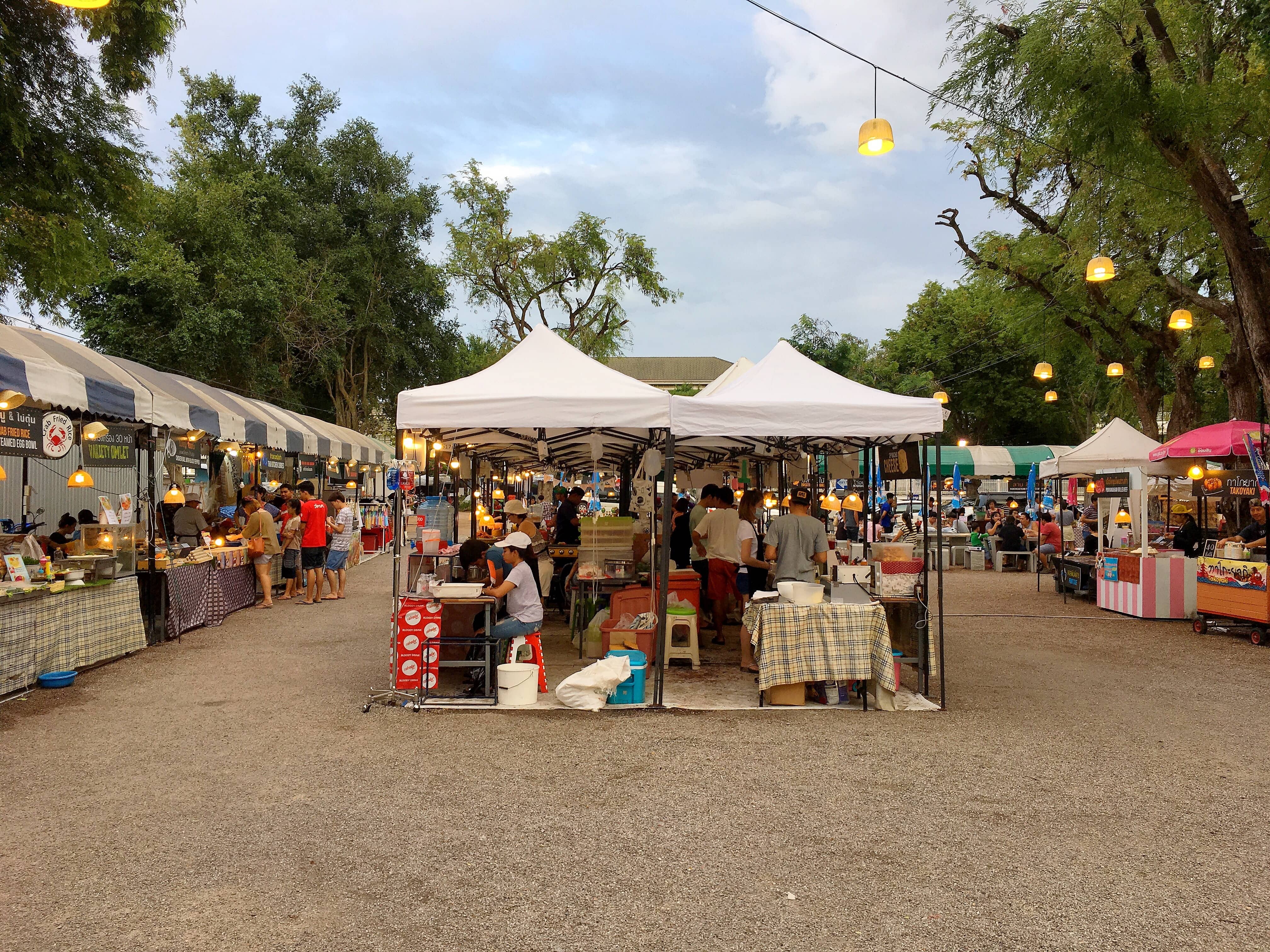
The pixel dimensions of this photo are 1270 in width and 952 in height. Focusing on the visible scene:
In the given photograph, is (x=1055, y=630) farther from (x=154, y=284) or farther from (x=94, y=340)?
(x=94, y=340)

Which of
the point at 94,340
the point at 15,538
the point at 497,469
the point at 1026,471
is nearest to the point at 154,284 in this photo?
the point at 94,340

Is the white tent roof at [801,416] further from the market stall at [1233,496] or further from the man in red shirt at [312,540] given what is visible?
the man in red shirt at [312,540]

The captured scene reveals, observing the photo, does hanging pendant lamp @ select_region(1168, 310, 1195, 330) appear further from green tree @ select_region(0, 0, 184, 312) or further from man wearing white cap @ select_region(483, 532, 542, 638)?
green tree @ select_region(0, 0, 184, 312)

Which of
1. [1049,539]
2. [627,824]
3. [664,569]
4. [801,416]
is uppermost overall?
[801,416]

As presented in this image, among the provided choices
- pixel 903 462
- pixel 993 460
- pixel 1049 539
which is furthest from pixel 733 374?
pixel 993 460

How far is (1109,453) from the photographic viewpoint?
16109 millimetres

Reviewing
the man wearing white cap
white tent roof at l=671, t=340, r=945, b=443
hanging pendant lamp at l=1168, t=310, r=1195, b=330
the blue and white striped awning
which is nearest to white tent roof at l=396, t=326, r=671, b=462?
white tent roof at l=671, t=340, r=945, b=443

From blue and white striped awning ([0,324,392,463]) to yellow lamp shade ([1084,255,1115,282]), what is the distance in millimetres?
11646

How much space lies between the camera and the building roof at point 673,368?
121625 mm

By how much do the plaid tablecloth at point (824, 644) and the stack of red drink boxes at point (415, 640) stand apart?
275 centimetres

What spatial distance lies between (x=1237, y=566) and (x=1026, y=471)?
15499 millimetres

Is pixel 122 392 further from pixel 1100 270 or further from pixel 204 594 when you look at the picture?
pixel 1100 270

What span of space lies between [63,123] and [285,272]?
55.5ft

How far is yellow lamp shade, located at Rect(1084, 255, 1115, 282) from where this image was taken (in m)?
11.9
